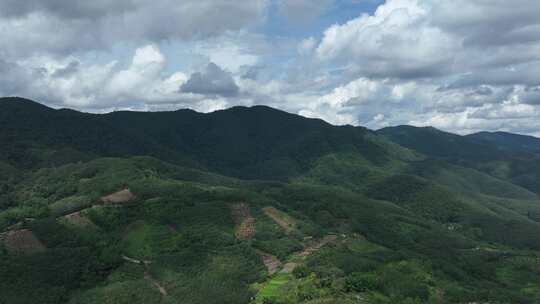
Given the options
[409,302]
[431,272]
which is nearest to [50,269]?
[409,302]

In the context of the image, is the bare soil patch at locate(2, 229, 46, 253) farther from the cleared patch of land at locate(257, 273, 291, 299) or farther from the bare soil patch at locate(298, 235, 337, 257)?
the bare soil patch at locate(298, 235, 337, 257)

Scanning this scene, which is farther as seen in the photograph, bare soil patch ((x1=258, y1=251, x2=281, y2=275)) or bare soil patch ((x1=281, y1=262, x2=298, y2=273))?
bare soil patch ((x1=258, y1=251, x2=281, y2=275))

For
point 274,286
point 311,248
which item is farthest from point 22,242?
point 311,248

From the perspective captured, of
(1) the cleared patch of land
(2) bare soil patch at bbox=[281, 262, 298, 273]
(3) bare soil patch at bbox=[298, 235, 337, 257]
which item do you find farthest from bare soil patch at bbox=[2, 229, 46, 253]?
(3) bare soil patch at bbox=[298, 235, 337, 257]

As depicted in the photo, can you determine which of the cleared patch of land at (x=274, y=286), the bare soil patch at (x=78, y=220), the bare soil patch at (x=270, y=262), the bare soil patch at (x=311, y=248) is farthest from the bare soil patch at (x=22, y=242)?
the bare soil patch at (x=311, y=248)

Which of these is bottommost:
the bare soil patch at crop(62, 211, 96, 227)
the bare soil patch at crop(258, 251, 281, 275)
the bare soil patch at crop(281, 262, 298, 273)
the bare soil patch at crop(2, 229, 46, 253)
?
the bare soil patch at crop(258, 251, 281, 275)

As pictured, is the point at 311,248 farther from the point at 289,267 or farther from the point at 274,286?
the point at 274,286

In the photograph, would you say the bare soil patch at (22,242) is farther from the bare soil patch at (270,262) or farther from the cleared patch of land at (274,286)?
the cleared patch of land at (274,286)

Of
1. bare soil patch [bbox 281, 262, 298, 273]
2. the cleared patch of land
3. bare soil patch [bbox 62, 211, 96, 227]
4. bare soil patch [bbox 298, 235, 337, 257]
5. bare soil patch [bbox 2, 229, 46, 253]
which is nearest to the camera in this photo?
the cleared patch of land
